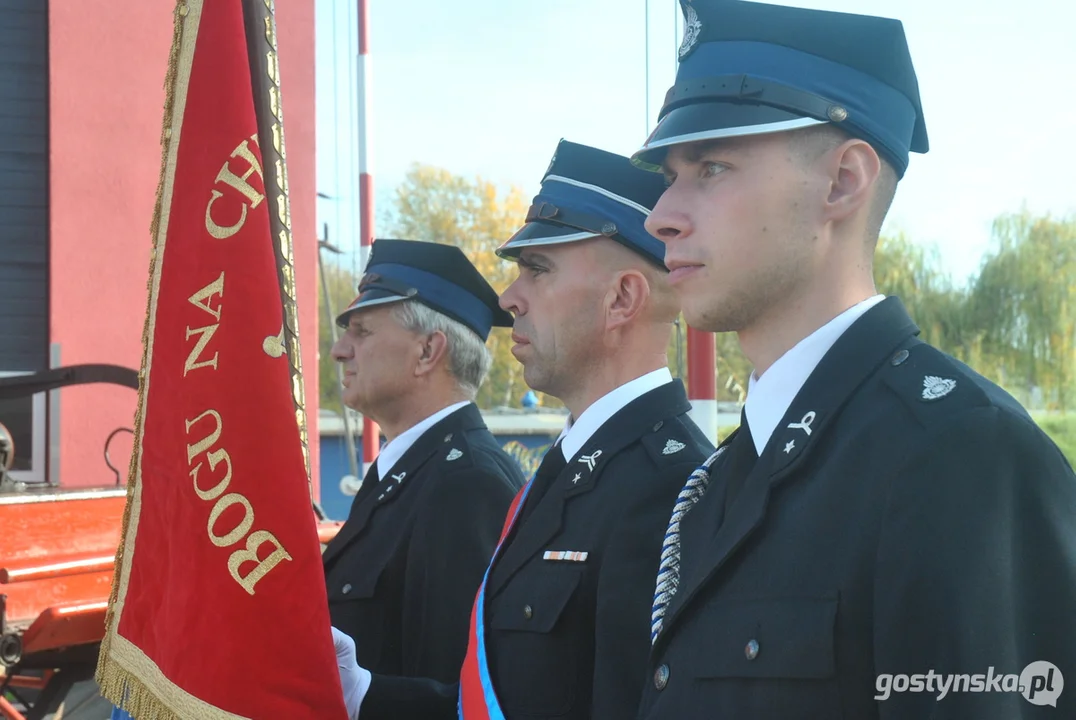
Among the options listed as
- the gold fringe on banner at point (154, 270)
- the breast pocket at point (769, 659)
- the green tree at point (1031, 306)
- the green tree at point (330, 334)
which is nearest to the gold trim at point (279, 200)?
the gold fringe on banner at point (154, 270)

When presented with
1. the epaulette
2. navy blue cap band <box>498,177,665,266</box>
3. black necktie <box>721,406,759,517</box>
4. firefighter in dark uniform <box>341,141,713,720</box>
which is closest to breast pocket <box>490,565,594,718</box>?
firefighter in dark uniform <box>341,141,713,720</box>

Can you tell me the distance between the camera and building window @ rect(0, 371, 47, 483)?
657 centimetres

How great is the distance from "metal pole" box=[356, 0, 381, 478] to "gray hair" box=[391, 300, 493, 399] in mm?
6300

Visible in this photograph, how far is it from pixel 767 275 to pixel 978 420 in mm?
384

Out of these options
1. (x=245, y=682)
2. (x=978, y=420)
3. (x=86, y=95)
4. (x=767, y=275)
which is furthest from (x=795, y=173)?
(x=86, y=95)

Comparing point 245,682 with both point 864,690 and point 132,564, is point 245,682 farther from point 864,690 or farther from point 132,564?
point 864,690

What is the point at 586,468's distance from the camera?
2.28m

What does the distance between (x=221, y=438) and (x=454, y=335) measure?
1409mm

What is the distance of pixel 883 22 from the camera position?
59.2 inches

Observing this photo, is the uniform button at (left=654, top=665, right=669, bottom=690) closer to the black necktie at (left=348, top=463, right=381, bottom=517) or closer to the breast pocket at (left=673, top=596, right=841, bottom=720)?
the breast pocket at (left=673, top=596, right=841, bottom=720)

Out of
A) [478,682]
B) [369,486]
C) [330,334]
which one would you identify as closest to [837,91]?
[478,682]

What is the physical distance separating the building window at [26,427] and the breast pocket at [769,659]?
6087mm

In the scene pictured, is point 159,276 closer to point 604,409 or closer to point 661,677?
point 604,409

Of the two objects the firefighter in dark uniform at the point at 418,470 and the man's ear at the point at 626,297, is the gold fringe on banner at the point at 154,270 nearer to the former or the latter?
the firefighter in dark uniform at the point at 418,470
